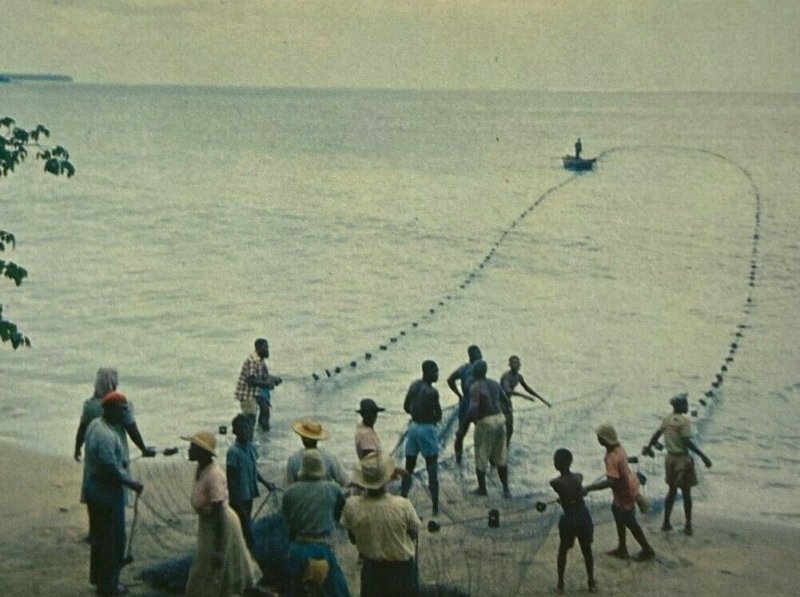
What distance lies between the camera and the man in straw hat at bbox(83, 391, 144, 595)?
7.59 metres

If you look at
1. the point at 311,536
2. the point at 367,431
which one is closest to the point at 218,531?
the point at 311,536

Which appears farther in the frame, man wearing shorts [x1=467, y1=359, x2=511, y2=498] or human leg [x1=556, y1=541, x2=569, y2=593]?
man wearing shorts [x1=467, y1=359, x2=511, y2=498]

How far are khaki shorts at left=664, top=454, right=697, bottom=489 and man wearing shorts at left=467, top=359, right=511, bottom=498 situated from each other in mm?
1507

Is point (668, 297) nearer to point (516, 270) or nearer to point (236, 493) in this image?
point (516, 270)

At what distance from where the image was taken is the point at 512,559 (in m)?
9.40

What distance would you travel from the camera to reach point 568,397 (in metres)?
19.2

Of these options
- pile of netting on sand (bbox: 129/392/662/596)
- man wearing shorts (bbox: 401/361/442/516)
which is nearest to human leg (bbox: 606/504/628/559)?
pile of netting on sand (bbox: 129/392/662/596)

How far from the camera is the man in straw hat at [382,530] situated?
635cm

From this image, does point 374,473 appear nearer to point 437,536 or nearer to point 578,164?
point 437,536

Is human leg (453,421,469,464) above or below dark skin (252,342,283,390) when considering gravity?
below

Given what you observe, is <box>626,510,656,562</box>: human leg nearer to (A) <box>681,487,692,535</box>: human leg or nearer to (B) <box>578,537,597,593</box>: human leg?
(B) <box>578,537,597,593</box>: human leg

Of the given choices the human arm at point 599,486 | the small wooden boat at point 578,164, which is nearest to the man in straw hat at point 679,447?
the human arm at point 599,486

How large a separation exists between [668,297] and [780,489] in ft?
54.5

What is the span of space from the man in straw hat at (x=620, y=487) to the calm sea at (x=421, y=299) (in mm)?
3301
